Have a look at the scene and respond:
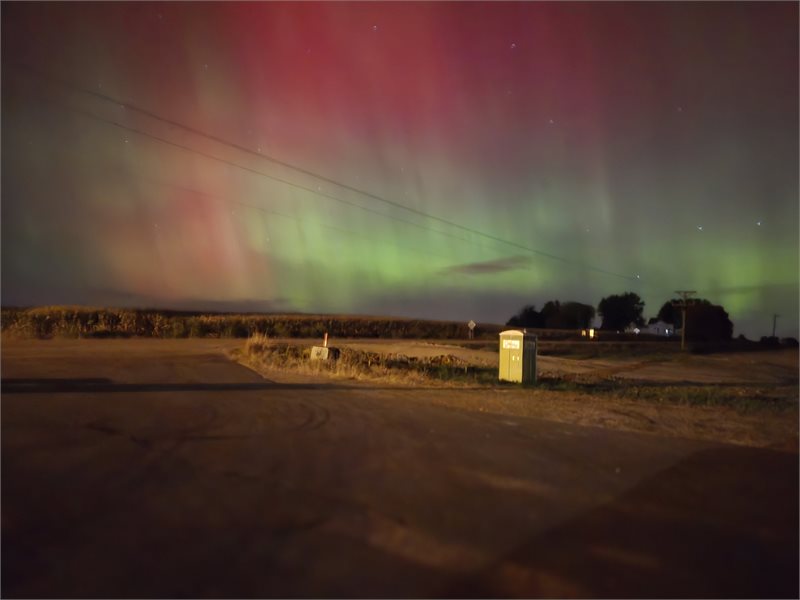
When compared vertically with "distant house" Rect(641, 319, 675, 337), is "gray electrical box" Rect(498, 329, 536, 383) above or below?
below

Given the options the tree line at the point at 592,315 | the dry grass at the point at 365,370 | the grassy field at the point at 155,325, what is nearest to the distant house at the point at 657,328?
the tree line at the point at 592,315

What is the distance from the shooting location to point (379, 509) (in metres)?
7.86

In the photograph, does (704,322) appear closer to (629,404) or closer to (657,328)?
(657,328)

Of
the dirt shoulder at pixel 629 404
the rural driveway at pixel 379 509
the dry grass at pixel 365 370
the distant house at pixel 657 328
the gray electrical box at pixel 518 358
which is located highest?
the distant house at pixel 657 328

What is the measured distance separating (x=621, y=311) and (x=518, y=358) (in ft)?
402

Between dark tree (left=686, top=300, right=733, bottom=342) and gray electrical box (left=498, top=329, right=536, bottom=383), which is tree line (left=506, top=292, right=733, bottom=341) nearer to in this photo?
dark tree (left=686, top=300, right=733, bottom=342)

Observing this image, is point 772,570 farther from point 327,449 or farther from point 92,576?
point 327,449

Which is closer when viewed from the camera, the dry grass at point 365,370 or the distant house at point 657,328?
the dry grass at point 365,370

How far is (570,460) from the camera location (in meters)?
10.8

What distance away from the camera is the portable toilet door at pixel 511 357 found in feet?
78.0

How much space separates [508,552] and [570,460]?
4.49 m

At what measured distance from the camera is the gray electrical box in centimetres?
2372

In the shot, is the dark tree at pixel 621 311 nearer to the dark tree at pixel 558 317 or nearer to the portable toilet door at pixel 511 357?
the dark tree at pixel 558 317

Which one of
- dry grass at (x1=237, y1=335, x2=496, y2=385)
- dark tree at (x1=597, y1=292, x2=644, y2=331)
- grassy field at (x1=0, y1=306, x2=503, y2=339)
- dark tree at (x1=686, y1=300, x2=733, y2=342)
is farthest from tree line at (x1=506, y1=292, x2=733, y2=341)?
dry grass at (x1=237, y1=335, x2=496, y2=385)
